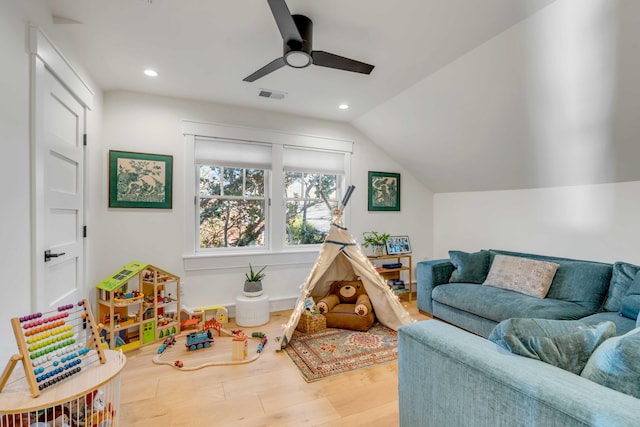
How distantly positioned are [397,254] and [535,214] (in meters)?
1.70

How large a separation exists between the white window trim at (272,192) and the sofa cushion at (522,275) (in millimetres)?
1908

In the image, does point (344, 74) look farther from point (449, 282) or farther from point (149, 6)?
point (449, 282)

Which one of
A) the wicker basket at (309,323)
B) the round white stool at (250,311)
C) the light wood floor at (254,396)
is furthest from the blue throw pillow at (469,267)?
the round white stool at (250,311)

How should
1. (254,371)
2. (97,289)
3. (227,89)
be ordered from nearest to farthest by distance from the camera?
(254,371)
(97,289)
(227,89)

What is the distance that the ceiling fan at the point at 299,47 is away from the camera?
1.63 m

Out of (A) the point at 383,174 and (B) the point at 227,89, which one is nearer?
(B) the point at 227,89

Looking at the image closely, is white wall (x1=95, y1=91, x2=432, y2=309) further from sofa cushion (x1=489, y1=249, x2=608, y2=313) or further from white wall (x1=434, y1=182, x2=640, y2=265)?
sofa cushion (x1=489, y1=249, x2=608, y2=313)

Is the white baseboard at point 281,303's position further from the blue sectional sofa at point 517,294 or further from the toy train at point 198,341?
the blue sectional sofa at point 517,294

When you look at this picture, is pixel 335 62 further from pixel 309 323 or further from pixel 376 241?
pixel 376 241

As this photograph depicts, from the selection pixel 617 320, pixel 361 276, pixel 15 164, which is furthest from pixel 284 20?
pixel 617 320

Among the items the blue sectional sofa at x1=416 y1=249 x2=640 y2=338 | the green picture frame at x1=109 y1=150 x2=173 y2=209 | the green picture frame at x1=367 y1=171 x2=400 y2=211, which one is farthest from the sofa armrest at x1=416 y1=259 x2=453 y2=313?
the green picture frame at x1=109 y1=150 x2=173 y2=209

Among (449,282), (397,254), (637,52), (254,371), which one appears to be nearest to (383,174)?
(397,254)

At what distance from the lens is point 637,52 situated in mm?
1863

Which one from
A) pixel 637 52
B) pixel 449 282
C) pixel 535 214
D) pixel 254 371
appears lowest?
pixel 254 371
